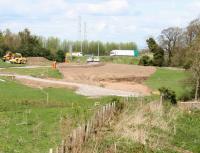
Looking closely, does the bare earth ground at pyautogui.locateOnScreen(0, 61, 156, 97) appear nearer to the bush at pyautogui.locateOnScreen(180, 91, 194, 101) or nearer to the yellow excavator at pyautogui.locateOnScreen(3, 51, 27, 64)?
the bush at pyautogui.locateOnScreen(180, 91, 194, 101)

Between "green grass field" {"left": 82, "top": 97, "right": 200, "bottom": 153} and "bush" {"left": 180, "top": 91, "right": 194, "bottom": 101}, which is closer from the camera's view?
"green grass field" {"left": 82, "top": 97, "right": 200, "bottom": 153}

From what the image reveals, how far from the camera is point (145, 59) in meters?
112

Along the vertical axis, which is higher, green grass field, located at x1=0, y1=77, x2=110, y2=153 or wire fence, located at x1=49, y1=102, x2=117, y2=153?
wire fence, located at x1=49, y1=102, x2=117, y2=153

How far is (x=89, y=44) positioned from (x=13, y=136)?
160887mm

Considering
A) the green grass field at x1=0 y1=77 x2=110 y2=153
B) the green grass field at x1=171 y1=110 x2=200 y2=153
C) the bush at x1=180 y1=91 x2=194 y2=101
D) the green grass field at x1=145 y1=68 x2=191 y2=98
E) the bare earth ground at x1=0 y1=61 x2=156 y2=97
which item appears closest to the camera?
the green grass field at x1=0 y1=77 x2=110 y2=153

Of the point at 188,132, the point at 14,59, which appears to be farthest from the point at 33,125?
the point at 14,59

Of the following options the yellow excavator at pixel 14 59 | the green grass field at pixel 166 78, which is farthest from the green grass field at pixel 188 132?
the yellow excavator at pixel 14 59

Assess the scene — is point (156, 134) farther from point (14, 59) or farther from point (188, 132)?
point (14, 59)

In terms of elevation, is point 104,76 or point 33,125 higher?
point 33,125

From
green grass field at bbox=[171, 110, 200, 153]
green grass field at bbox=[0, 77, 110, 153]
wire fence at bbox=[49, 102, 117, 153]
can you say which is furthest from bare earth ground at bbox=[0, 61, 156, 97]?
wire fence at bbox=[49, 102, 117, 153]

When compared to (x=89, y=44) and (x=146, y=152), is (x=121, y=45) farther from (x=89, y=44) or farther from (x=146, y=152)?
(x=146, y=152)

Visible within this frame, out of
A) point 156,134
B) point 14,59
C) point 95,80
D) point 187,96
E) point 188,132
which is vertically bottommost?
point 187,96

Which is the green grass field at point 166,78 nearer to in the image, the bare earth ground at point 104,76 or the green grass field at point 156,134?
the bare earth ground at point 104,76

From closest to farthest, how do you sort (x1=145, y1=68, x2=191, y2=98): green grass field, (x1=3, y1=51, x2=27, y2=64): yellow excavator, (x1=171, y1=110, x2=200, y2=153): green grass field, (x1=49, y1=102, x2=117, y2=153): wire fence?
(x1=49, y1=102, x2=117, y2=153): wire fence → (x1=171, y1=110, x2=200, y2=153): green grass field → (x1=145, y1=68, x2=191, y2=98): green grass field → (x1=3, y1=51, x2=27, y2=64): yellow excavator
